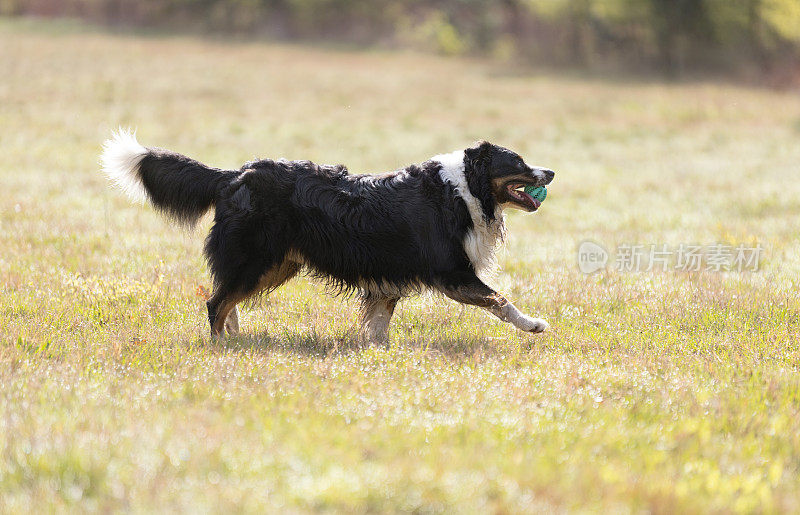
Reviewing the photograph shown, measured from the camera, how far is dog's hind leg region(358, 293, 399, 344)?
616 centimetres

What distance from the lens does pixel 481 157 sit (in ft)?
19.7

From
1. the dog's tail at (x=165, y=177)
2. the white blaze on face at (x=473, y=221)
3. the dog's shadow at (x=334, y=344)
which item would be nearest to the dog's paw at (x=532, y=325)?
the dog's shadow at (x=334, y=344)

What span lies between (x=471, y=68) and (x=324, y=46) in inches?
371

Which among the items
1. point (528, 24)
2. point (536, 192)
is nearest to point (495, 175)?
point (536, 192)

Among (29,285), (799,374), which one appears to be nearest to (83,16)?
(29,285)

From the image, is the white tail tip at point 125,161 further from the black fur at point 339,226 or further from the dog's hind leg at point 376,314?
the dog's hind leg at point 376,314

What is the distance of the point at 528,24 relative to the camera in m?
47.8

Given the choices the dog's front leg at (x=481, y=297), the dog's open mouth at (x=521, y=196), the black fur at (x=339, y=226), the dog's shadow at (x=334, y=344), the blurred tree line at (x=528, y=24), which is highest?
the blurred tree line at (x=528, y=24)

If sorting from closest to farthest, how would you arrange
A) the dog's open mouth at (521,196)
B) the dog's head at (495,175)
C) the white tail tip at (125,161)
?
the white tail tip at (125,161), the dog's head at (495,175), the dog's open mouth at (521,196)

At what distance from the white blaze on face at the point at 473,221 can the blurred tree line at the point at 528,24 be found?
33.6 metres

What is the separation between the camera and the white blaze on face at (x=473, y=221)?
6023 millimetres

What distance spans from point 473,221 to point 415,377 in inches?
59.6

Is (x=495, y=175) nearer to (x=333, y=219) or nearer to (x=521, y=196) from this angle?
(x=521, y=196)

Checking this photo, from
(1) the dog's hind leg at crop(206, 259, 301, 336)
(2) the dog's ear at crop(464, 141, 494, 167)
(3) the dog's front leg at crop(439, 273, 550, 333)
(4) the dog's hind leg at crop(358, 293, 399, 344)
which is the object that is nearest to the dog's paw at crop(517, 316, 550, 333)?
(3) the dog's front leg at crop(439, 273, 550, 333)
